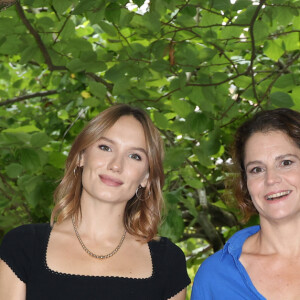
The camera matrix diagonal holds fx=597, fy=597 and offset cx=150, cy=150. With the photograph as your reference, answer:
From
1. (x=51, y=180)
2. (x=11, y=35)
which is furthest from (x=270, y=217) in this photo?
(x=11, y=35)

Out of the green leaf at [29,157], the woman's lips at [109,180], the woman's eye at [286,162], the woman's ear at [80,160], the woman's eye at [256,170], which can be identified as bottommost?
the woman's lips at [109,180]

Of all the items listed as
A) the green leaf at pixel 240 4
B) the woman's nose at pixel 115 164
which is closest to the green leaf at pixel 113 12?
the green leaf at pixel 240 4

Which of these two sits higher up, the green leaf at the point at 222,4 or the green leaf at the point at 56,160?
the green leaf at the point at 222,4

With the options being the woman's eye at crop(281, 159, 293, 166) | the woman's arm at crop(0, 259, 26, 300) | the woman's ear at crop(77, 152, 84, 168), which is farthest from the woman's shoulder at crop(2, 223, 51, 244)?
the woman's eye at crop(281, 159, 293, 166)

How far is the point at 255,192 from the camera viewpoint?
2318 mm

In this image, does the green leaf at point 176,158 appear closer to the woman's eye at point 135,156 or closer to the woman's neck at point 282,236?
the woman's eye at point 135,156

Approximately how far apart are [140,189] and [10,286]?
74cm

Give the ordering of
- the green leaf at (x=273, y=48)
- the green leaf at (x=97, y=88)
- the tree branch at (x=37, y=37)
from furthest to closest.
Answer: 1. the green leaf at (x=97, y=88)
2. the green leaf at (x=273, y=48)
3. the tree branch at (x=37, y=37)

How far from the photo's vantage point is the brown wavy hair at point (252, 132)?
244cm

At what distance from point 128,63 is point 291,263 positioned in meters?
1.22

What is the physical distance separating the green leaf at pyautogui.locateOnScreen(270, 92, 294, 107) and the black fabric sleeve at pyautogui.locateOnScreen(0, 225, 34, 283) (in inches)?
46.3

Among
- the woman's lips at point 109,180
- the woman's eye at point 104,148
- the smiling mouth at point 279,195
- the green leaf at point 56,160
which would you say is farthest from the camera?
the green leaf at point 56,160

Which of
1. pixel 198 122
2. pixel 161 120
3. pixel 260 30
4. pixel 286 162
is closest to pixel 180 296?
pixel 286 162

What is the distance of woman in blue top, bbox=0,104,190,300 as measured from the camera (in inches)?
92.0
